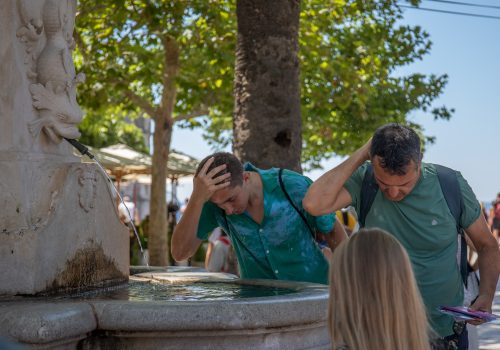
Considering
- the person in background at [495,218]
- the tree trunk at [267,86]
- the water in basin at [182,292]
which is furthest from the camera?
the person in background at [495,218]

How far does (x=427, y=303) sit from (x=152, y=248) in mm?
12356

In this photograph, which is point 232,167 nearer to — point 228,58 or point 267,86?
point 267,86

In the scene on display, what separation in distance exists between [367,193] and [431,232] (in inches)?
13.8

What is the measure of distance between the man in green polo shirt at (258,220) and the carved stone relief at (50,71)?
0.97m

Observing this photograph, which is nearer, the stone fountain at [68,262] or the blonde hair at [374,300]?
the blonde hair at [374,300]

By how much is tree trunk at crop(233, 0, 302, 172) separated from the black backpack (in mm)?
3511

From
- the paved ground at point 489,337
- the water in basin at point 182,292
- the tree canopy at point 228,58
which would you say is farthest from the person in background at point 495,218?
the water in basin at point 182,292

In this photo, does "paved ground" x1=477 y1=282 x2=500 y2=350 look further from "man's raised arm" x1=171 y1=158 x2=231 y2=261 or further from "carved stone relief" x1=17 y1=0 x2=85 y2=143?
"carved stone relief" x1=17 y1=0 x2=85 y2=143

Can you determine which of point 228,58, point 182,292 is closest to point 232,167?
point 182,292

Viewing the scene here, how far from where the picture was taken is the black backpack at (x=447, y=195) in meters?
3.89

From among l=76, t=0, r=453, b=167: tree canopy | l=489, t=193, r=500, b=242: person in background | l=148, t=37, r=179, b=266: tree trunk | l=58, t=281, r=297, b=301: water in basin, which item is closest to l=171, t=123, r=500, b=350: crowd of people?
l=58, t=281, r=297, b=301: water in basin

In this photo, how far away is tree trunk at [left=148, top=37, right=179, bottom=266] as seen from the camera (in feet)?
52.3

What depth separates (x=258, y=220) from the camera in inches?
182

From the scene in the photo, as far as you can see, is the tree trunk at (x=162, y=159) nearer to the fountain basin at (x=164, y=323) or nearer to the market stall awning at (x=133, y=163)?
the market stall awning at (x=133, y=163)
